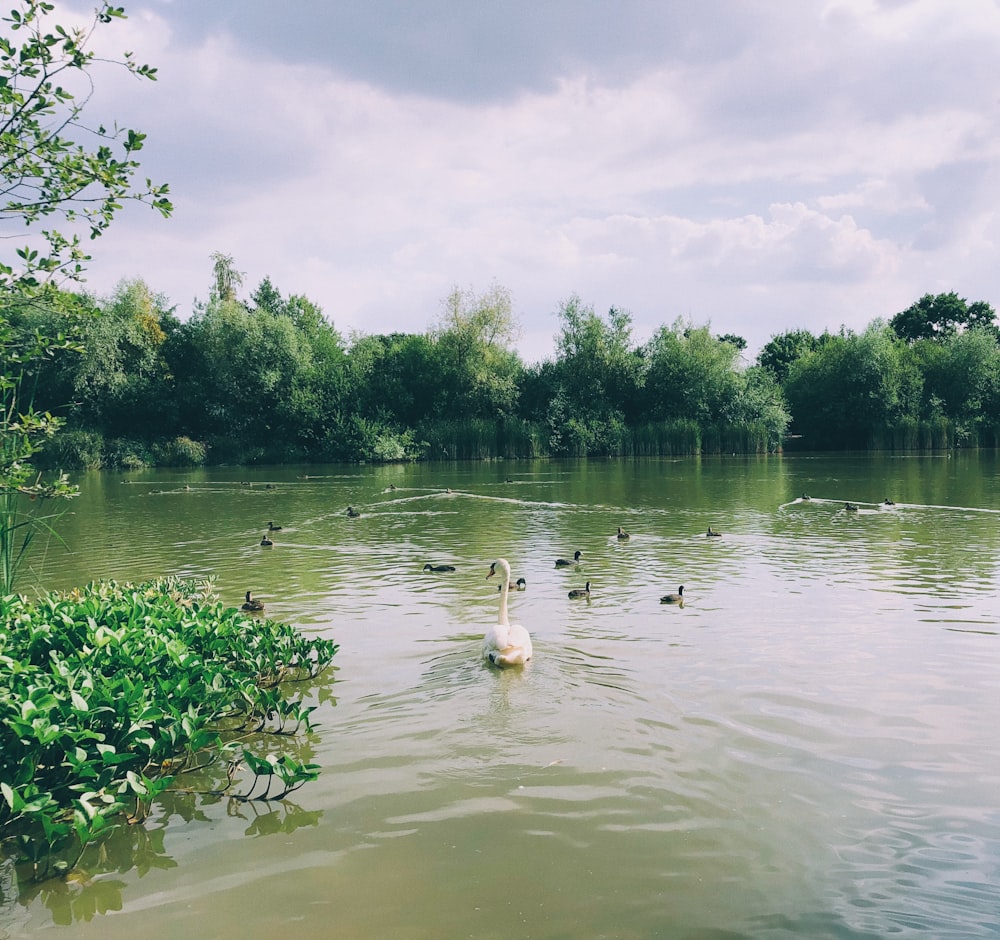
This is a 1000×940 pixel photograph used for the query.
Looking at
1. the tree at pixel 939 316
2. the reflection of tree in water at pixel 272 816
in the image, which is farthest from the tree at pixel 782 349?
the reflection of tree in water at pixel 272 816

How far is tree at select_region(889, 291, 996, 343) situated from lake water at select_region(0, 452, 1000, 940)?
8087cm

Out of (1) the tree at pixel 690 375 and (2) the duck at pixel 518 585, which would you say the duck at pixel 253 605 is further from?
(1) the tree at pixel 690 375

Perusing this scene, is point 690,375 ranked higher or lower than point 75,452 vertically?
higher

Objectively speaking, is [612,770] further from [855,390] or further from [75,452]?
[855,390]

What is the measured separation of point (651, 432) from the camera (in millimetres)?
60531

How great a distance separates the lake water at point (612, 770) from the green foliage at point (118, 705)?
0.37m

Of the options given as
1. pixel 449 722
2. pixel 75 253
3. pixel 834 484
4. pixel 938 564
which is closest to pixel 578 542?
pixel 938 564

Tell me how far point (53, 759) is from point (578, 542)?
47.8ft

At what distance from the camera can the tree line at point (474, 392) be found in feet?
197

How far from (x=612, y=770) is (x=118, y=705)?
3.72 metres

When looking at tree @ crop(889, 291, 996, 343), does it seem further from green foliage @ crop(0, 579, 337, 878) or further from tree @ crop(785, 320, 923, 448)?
green foliage @ crop(0, 579, 337, 878)

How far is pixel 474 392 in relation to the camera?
65125mm

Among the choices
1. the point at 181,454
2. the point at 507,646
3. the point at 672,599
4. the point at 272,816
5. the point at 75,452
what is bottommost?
the point at 272,816

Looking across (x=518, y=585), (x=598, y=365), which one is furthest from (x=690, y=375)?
(x=518, y=585)
